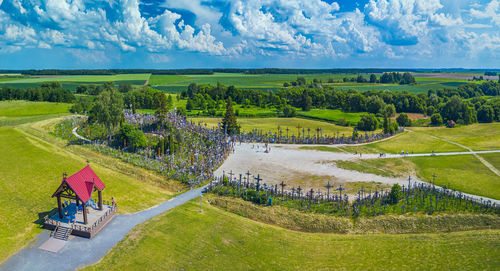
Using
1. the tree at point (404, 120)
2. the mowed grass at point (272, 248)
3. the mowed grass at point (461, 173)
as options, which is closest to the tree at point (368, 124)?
the tree at point (404, 120)

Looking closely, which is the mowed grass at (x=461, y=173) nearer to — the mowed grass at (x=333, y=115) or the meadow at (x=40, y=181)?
the meadow at (x=40, y=181)

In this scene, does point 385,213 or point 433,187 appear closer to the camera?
point 385,213

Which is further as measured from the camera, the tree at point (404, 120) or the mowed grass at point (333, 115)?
the mowed grass at point (333, 115)

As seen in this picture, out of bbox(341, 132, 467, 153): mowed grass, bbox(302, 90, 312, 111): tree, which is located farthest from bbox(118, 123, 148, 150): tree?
bbox(302, 90, 312, 111): tree

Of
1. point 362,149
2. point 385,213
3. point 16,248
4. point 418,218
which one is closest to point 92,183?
point 16,248

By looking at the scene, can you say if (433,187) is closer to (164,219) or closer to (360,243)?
(360,243)

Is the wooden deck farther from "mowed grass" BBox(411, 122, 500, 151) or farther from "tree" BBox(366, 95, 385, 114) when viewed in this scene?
"tree" BBox(366, 95, 385, 114)
